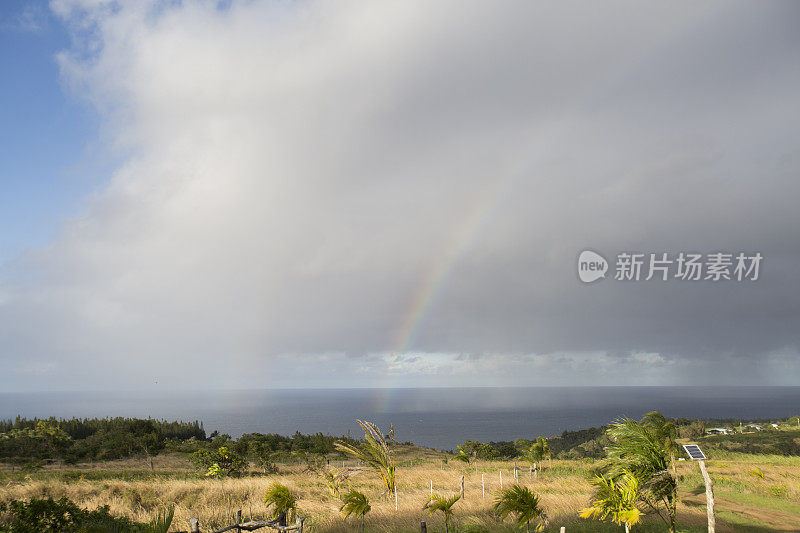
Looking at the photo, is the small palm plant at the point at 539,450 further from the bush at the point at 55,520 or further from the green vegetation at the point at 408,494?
the bush at the point at 55,520

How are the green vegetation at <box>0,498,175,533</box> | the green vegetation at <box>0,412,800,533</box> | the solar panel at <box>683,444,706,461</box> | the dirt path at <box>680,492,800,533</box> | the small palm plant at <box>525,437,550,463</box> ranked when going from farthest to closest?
the small palm plant at <box>525,437,550,463</box>
the dirt path at <box>680,492,800,533</box>
the green vegetation at <box>0,412,800,533</box>
the solar panel at <box>683,444,706,461</box>
the green vegetation at <box>0,498,175,533</box>

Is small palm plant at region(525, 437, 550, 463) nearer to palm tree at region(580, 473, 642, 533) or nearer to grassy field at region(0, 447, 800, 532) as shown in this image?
grassy field at region(0, 447, 800, 532)

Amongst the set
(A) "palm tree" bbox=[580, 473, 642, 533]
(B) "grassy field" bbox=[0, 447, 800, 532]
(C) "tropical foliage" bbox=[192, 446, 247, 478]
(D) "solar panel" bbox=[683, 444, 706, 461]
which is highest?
(D) "solar panel" bbox=[683, 444, 706, 461]

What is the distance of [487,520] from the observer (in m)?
14.5

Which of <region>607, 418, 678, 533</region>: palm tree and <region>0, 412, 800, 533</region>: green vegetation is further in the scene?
<region>607, 418, 678, 533</region>: palm tree

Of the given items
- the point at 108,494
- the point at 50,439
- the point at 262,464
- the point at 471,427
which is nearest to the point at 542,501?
the point at 108,494

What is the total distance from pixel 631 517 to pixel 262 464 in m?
29.8

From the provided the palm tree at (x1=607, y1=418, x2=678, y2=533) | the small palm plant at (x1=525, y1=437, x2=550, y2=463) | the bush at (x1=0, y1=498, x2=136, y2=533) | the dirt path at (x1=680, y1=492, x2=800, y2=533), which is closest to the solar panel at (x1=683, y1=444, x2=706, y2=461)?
the palm tree at (x1=607, y1=418, x2=678, y2=533)

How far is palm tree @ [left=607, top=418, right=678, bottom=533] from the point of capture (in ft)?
34.0

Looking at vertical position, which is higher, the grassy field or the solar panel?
the solar panel

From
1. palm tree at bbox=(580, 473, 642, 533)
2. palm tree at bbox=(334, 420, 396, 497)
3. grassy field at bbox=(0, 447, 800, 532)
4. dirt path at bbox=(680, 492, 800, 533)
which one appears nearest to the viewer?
palm tree at bbox=(580, 473, 642, 533)

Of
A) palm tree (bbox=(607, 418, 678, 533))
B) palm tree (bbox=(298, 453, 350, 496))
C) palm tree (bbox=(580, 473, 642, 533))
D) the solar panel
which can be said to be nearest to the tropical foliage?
palm tree (bbox=(298, 453, 350, 496))

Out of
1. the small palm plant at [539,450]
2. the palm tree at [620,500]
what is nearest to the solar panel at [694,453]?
the palm tree at [620,500]

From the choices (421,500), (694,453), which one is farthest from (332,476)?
(694,453)
